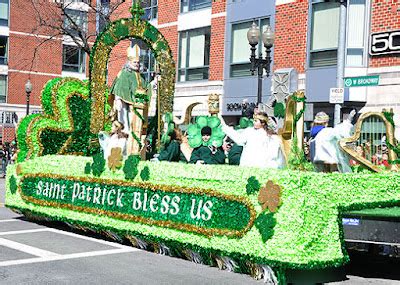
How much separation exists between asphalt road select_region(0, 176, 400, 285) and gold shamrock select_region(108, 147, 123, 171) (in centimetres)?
124

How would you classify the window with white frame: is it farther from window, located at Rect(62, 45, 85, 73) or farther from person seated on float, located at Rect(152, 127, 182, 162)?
window, located at Rect(62, 45, 85, 73)

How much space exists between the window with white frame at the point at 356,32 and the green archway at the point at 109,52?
7.95 meters

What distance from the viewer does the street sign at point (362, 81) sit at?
1352cm

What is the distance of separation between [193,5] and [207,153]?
16973 mm

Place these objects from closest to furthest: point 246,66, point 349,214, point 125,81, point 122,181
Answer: point 349,214 < point 122,181 < point 125,81 < point 246,66

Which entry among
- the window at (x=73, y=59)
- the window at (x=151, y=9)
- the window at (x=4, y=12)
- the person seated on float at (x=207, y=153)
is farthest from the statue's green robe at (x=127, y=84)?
the window at (x=73, y=59)

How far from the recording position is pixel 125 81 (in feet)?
37.2

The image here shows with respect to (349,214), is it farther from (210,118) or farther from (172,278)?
(210,118)

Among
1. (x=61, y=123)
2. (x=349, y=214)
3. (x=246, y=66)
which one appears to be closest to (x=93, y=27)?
(x=246, y=66)

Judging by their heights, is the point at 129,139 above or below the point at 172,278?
above

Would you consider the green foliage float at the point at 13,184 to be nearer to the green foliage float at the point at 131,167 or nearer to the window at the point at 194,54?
the green foliage float at the point at 131,167

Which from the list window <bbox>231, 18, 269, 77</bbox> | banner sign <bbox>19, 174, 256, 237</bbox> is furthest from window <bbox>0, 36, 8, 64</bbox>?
banner sign <bbox>19, 174, 256, 237</bbox>

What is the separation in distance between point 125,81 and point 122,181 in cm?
270

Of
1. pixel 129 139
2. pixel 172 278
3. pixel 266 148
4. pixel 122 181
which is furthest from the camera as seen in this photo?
pixel 129 139
